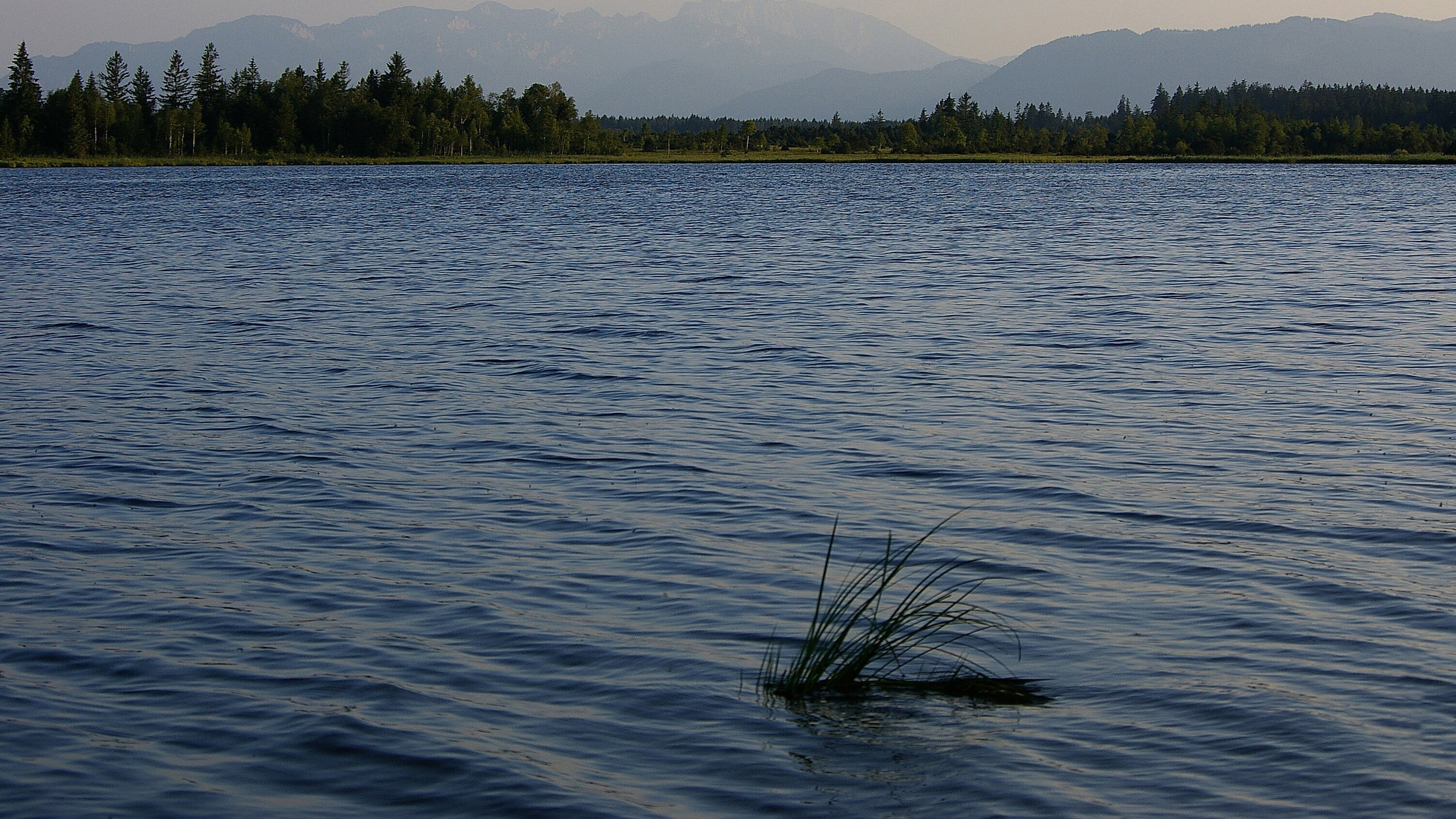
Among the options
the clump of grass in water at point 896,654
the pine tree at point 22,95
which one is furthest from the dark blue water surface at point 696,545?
the pine tree at point 22,95

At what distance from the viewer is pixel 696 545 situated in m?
13.0

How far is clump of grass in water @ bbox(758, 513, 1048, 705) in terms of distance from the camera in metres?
9.22

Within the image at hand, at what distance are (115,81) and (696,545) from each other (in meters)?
209

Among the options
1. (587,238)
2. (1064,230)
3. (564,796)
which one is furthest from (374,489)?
(1064,230)

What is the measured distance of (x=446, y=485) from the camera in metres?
15.4

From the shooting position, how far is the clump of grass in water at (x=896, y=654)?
9.22 meters

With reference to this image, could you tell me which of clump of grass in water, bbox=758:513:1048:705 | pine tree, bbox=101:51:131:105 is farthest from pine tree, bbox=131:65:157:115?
clump of grass in water, bbox=758:513:1048:705

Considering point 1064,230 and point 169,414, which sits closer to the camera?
point 169,414

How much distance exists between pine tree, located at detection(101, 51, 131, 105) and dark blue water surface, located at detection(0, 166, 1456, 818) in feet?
593

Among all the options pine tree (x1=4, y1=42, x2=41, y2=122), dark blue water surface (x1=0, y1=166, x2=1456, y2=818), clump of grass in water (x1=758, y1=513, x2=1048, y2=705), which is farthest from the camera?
pine tree (x1=4, y1=42, x2=41, y2=122)

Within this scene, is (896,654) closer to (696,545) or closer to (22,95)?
(696,545)

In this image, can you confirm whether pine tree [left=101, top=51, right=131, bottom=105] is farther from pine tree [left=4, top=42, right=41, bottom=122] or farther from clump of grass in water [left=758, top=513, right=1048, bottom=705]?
clump of grass in water [left=758, top=513, right=1048, bottom=705]

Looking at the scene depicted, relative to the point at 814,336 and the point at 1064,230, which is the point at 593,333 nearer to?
the point at 814,336

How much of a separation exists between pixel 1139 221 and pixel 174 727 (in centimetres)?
6433
